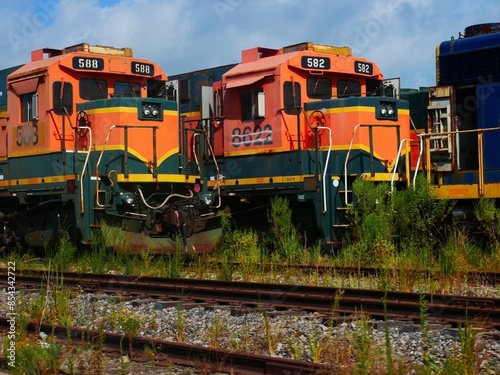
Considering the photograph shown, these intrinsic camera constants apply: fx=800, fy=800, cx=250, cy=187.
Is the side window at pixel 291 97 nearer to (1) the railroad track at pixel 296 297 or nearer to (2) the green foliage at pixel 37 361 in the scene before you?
(1) the railroad track at pixel 296 297

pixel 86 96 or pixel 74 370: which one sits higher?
pixel 86 96

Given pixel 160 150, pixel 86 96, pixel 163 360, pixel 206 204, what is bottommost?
pixel 163 360

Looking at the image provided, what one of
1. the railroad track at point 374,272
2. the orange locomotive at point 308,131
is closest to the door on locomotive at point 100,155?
the orange locomotive at point 308,131

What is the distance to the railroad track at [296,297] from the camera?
6926mm

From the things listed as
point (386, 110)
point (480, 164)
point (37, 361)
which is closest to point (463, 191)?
point (480, 164)

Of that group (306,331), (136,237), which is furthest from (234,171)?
(306,331)

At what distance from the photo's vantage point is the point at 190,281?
9.81m

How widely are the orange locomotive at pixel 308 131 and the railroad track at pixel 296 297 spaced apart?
11.2 ft

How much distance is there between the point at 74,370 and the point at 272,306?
2.70 metres

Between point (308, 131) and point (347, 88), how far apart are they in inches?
47.1

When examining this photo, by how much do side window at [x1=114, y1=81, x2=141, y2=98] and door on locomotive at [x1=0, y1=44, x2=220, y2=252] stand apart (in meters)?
0.02

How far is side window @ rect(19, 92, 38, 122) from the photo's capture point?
13203 millimetres

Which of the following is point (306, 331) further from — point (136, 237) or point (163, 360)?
point (136, 237)

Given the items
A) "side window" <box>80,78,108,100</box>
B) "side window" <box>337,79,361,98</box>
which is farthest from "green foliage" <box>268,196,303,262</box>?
"side window" <box>80,78,108,100</box>
